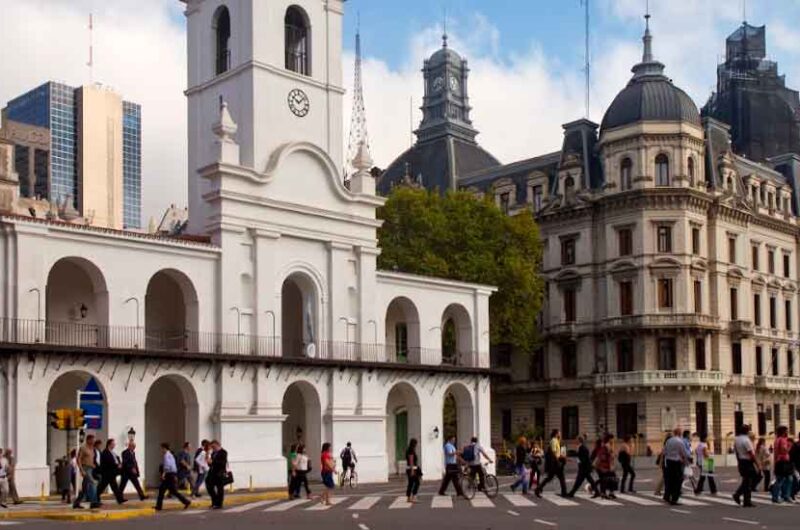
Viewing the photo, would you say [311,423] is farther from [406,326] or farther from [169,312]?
[406,326]

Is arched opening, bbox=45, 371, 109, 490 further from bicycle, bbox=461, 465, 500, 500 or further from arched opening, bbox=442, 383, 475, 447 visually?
arched opening, bbox=442, 383, 475, 447

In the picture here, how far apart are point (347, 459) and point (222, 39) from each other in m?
17.2

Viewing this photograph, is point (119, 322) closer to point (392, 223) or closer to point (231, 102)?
point (231, 102)

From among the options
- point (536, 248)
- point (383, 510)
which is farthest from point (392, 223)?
point (383, 510)

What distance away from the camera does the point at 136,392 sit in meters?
38.3

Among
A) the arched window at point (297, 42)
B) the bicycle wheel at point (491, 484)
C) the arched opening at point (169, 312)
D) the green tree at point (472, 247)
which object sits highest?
the arched window at point (297, 42)

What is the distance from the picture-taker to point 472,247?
63.2 m

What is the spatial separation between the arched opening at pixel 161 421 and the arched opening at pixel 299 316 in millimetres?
4632

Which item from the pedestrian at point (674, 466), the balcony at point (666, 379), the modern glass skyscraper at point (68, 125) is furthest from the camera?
the modern glass skyscraper at point (68, 125)

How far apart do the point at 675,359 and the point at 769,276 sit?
41.4 ft

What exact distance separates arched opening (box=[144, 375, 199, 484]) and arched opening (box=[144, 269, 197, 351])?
4.57ft

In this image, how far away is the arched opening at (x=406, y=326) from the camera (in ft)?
163

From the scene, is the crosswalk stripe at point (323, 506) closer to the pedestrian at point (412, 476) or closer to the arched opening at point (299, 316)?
the pedestrian at point (412, 476)

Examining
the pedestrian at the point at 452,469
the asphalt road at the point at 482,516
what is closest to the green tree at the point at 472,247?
the pedestrian at the point at 452,469
